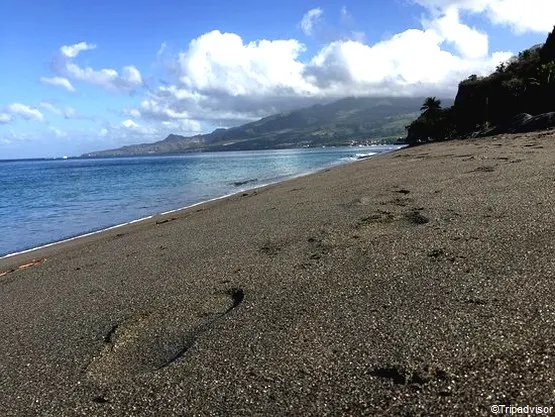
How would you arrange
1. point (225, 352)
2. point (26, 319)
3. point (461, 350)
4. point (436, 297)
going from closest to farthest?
point (461, 350)
point (225, 352)
point (436, 297)
point (26, 319)

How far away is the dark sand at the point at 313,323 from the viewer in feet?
11.6

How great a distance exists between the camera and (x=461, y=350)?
378cm

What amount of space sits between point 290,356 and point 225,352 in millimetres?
678

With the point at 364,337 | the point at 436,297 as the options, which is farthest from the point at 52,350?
the point at 436,297

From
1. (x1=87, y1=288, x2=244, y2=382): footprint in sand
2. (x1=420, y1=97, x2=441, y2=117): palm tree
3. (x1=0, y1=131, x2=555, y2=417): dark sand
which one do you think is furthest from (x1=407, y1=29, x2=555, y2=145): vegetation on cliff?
(x1=87, y1=288, x2=244, y2=382): footprint in sand

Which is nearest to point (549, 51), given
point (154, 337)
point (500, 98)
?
point (500, 98)

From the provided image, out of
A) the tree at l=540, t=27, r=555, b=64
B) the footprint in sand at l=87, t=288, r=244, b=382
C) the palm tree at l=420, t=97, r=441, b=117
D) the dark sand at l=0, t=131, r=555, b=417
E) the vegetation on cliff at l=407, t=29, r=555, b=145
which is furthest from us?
the palm tree at l=420, t=97, r=441, b=117

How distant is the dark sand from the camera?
3545 millimetres

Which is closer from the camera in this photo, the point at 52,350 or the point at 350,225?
the point at 52,350

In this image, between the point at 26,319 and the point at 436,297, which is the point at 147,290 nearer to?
the point at 26,319

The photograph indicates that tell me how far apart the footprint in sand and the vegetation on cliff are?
5444cm

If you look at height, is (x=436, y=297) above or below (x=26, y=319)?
above

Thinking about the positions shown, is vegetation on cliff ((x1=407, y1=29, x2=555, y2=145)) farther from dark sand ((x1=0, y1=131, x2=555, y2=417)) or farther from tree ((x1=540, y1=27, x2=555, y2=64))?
dark sand ((x1=0, y1=131, x2=555, y2=417))

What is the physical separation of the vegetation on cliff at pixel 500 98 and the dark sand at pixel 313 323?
51.9 meters
